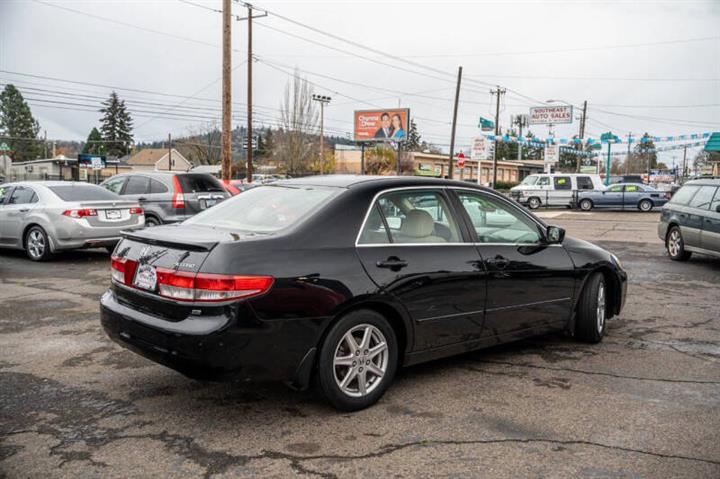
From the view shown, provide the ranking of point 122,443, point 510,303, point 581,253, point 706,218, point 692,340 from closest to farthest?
point 122,443
point 510,303
point 581,253
point 692,340
point 706,218

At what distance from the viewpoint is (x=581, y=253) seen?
552 cm

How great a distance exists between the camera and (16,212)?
11.2 meters

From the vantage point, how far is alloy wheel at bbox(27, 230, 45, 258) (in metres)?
10.9

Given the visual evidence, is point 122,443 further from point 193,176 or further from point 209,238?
point 193,176

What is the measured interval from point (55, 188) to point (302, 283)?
9256 millimetres

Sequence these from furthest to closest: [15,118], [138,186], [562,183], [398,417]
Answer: [15,118] < [562,183] < [138,186] < [398,417]

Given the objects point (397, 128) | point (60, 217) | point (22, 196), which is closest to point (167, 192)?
point (60, 217)

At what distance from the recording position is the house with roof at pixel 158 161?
3830 inches

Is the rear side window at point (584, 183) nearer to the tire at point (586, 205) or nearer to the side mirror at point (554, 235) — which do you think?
the tire at point (586, 205)

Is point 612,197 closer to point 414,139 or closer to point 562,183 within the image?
point 562,183

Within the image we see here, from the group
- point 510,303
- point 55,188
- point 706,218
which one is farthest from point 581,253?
point 55,188

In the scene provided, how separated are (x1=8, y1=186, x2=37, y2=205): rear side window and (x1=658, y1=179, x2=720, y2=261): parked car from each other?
1194 centimetres

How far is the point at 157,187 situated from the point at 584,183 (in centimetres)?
2551

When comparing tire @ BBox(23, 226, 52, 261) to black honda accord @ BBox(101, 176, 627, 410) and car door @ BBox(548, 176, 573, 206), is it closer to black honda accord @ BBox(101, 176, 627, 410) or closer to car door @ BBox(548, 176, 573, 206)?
black honda accord @ BBox(101, 176, 627, 410)
